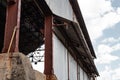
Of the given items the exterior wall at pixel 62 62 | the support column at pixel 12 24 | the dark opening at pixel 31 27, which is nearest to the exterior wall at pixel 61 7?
the dark opening at pixel 31 27

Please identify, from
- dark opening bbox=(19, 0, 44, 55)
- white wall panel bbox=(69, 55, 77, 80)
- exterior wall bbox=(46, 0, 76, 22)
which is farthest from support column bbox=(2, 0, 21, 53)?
white wall panel bbox=(69, 55, 77, 80)

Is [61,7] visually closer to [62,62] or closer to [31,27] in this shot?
[62,62]

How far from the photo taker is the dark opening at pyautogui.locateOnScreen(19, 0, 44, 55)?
14341 mm

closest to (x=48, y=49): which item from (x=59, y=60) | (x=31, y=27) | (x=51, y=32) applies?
(x=51, y=32)

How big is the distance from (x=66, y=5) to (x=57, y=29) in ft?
3.92

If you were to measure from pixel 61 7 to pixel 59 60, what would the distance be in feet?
7.21

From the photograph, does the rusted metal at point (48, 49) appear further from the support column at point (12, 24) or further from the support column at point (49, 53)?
the support column at point (12, 24)

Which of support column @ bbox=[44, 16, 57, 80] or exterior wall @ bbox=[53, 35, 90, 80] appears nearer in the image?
support column @ bbox=[44, 16, 57, 80]

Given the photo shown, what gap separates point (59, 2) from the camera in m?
12.3

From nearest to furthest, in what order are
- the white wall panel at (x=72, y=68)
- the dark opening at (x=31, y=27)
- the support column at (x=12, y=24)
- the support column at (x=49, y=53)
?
1. the support column at (x=12, y=24)
2. the support column at (x=49, y=53)
3. the dark opening at (x=31, y=27)
4. the white wall panel at (x=72, y=68)

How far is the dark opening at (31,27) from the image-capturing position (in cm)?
1434

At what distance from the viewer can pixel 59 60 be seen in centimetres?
1253

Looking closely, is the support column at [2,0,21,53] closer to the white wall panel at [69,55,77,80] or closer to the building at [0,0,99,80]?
the building at [0,0,99,80]

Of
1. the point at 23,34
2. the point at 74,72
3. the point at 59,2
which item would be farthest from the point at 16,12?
the point at 23,34
